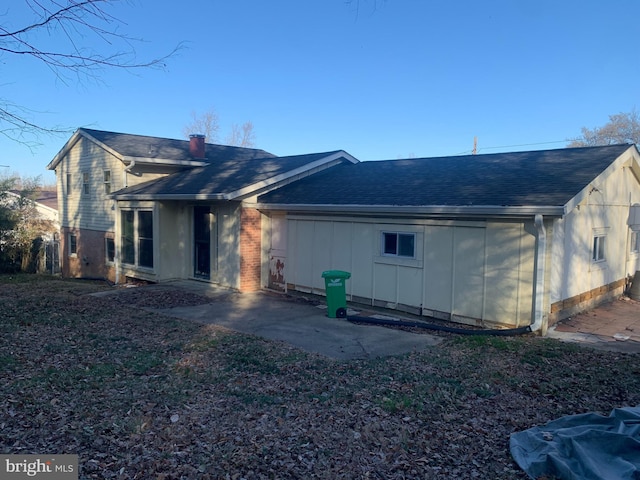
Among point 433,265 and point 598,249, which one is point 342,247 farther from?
point 598,249

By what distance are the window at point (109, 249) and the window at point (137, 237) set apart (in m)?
2.42

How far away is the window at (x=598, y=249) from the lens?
10.9m

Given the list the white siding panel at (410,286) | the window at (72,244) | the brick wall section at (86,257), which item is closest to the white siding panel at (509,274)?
the white siding panel at (410,286)

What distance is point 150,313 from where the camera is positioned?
10.6 m

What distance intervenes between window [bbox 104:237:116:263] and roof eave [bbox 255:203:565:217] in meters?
9.74

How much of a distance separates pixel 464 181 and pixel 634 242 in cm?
590

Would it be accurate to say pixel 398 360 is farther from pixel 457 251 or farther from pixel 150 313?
pixel 150 313

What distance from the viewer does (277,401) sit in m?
5.56

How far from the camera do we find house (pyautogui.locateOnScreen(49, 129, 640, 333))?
8906 mm

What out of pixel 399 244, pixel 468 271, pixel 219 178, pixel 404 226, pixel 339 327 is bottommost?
pixel 339 327

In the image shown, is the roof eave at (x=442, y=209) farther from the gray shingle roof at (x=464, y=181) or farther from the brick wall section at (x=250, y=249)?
the brick wall section at (x=250, y=249)

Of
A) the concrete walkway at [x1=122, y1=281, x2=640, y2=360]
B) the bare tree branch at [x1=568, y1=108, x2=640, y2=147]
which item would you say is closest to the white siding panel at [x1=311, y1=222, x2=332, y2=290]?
the concrete walkway at [x1=122, y1=281, x2=640, y2=360]

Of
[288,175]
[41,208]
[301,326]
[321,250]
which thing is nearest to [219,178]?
[288,175]

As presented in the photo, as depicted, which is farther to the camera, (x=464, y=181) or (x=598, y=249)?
(x=598, y=249)
